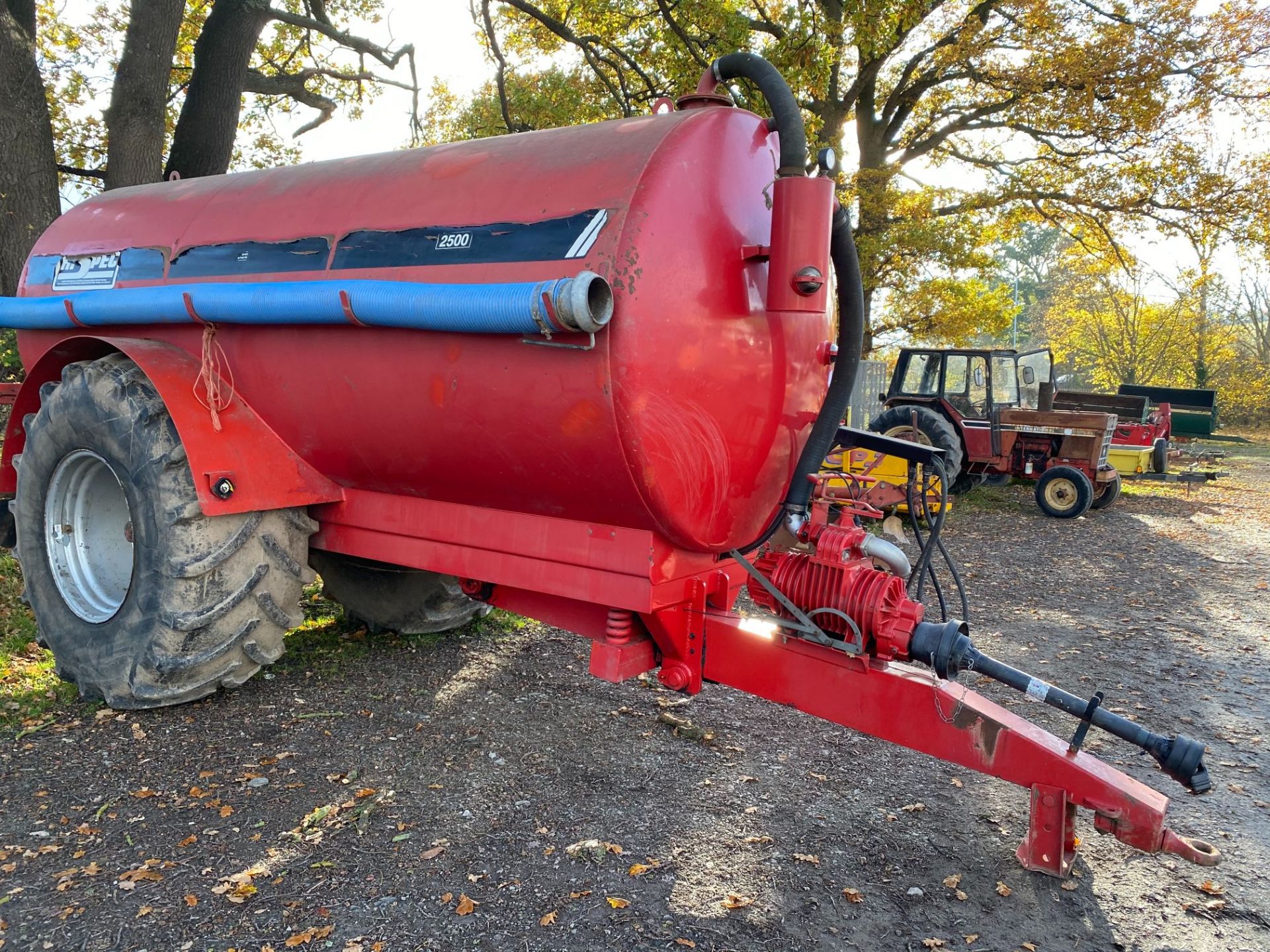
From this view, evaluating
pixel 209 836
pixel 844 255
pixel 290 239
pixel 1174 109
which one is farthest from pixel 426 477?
pixel 1174 109

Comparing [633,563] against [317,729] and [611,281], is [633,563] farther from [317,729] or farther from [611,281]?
[317,729]

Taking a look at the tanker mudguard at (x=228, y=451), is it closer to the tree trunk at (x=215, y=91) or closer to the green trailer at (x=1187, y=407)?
the tree trunk at (x=215, y=91)

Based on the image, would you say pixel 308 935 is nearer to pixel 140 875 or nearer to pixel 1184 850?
pixel 140 875

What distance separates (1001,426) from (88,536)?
10982 millimetres

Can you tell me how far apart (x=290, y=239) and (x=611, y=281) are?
166 centimetres

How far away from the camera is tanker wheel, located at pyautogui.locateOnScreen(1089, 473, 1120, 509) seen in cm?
1182

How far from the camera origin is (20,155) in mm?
6430

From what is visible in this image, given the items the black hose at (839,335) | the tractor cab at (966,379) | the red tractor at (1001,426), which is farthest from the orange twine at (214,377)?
the tractor cab at (966,379)

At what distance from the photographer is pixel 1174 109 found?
13359 millimetres

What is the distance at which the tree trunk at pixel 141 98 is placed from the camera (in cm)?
696

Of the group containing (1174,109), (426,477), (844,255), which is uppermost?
(1174,109)

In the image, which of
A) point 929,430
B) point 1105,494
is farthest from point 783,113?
point 1105,494

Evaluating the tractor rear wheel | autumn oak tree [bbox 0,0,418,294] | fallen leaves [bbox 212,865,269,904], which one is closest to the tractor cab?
the tractor rear wheel

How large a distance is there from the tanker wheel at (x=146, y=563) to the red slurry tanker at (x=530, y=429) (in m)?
0.01
